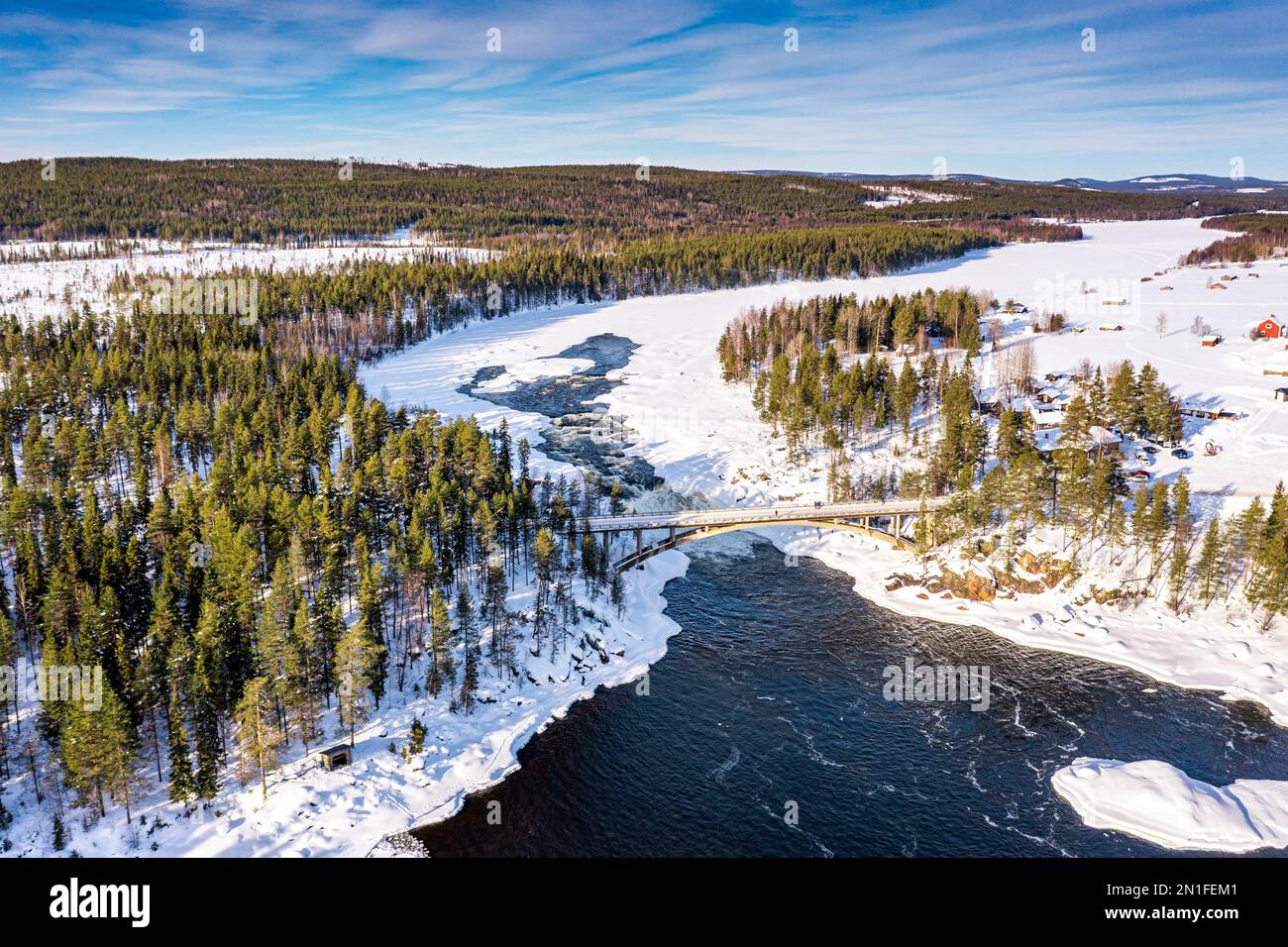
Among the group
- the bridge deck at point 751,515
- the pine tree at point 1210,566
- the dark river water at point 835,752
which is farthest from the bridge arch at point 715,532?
the pine tree at point 1210,566

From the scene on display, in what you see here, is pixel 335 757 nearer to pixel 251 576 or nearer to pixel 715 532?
pixel 251 576

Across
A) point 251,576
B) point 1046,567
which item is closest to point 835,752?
point 1046,567

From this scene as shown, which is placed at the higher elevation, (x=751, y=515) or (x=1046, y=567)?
(x=751, y=515)

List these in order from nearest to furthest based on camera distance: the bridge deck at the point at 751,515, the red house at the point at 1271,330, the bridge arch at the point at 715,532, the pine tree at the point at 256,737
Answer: the pine tree at the point at 256,737 < the bridge arch at the point at 715,532 < the bridge deck at the point at 751,515 < the red house at the point at 1271,330

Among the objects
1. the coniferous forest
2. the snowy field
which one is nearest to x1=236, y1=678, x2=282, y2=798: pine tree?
the snowy field
